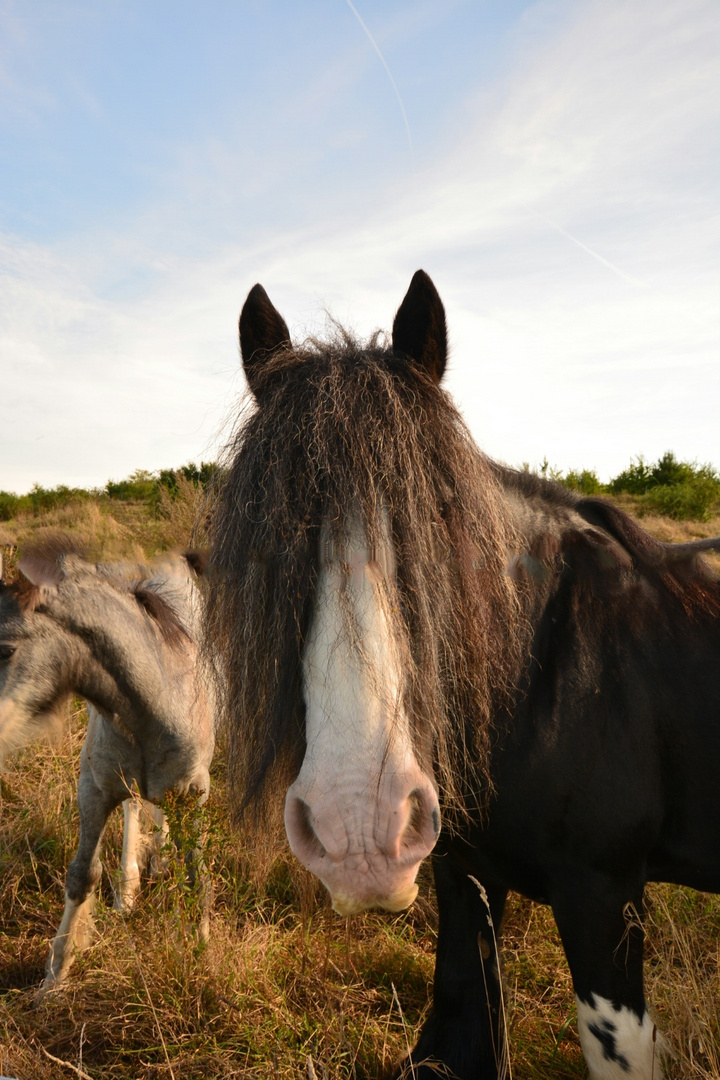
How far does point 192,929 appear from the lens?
277 centimetres

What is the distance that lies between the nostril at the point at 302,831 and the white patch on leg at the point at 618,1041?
98 cm

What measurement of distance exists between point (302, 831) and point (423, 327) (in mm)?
1200

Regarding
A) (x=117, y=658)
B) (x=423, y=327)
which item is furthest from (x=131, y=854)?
(x=423, y=327)

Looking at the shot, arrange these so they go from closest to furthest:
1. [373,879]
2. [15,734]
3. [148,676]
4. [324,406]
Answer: [373,879]
[324,406]
[15,734]
[148,676]

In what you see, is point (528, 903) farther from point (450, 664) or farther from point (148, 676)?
point (450, 664)

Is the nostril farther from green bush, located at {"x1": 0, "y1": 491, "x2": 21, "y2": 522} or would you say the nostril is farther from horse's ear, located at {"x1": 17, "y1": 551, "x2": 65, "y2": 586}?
green bush, located at {"x1": 0, "y1": 491, "x2": 21, "y2": 522}

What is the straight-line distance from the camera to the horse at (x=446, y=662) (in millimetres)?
1288

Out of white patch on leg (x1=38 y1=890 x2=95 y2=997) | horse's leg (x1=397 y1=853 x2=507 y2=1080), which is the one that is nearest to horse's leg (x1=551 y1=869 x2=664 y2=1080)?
horse's leg (x1=397 y1=853 x2=507 y2=1080)

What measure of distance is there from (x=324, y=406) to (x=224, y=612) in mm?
550

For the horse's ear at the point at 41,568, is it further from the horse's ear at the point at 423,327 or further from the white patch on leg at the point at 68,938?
the horse's ear at the point at 423,327

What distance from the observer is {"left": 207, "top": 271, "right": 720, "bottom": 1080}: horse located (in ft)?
4.23

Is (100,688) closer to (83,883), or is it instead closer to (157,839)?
(83,883)

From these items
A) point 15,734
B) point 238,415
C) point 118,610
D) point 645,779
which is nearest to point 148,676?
point 118,610

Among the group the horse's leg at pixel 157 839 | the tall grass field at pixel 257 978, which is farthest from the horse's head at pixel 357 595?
the horse's leg at pixel 157 839
